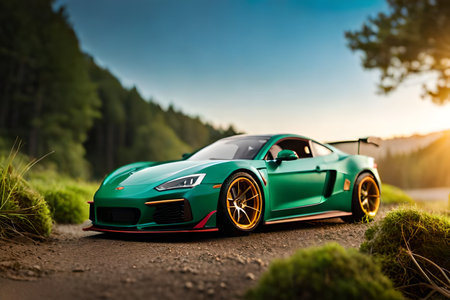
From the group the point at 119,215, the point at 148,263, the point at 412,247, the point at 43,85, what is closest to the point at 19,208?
the point at 119,215

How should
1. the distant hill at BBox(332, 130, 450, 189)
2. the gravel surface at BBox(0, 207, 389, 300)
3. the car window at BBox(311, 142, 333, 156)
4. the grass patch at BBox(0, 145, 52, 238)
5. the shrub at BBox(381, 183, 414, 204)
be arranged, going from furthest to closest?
the distant hill at BBox(332, 130, 450, 189)
the shrub at BBox(381, 183, 414, 204)
the car window at BBox(311, 142, 333, 156)
the grass patch at BBox(0, 145, 52, 238)
the gravel surface at BBox(0, 207, 389, 300)

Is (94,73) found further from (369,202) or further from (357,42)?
(369,202)

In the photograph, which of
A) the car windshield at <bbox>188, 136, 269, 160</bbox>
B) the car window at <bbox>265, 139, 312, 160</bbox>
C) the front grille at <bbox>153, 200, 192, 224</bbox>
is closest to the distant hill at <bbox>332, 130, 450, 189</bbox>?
the car window at <bbox>265, 139, 312, 160</bbox>

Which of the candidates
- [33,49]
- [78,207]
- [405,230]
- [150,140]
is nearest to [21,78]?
[33,49]

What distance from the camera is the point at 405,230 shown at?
482 centimetres

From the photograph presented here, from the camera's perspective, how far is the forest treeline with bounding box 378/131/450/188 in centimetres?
1633

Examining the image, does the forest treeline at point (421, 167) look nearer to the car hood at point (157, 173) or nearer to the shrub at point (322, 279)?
the car hood at point (157, 173)

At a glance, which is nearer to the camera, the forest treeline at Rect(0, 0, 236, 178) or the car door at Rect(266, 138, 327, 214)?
the car door at Rect(266, 138, 327, 214)

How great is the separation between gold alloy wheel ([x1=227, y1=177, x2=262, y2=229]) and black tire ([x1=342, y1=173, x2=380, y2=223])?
84.3 inches

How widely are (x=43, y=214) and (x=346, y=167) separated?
4.47 m

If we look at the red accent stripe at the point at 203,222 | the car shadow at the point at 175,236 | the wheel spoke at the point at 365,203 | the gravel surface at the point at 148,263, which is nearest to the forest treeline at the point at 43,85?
the wheel spoke at the point at 365,203

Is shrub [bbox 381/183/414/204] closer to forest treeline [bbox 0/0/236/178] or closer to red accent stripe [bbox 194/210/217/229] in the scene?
red accent stripe [bbox 194/210/217/229]

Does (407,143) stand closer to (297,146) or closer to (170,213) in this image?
(297,146)

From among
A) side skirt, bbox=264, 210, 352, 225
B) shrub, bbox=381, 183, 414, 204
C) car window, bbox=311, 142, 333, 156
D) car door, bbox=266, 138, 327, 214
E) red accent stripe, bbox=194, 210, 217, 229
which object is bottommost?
shrub, bbox=381, 183, 414, 204
